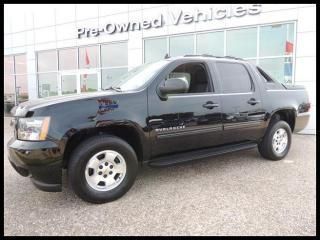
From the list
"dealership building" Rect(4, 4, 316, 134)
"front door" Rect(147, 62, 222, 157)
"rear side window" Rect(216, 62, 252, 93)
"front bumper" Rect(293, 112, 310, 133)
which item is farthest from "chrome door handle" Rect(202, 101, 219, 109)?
"dealership building" Rect(4, 4, 316, 134)

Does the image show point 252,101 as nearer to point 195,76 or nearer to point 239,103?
point 239,103

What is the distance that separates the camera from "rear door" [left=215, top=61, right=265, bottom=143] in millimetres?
3975

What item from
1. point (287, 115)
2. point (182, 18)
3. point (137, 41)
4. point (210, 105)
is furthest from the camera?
point (137, 41)

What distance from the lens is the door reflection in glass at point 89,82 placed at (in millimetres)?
12945

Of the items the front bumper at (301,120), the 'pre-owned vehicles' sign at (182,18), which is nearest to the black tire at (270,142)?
the front bumper at (301,120)

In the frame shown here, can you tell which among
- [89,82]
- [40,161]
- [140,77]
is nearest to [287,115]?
[140,77]

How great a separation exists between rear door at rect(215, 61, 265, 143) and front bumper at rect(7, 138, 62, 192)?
2453mm

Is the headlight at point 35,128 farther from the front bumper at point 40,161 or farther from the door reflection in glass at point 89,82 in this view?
the door reflection in glass at point 89,82

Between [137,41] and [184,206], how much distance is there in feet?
30.3

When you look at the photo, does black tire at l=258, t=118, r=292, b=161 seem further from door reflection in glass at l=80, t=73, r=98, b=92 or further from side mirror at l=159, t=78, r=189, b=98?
door reflection in glass at l=80, t=73, r=98, b=92

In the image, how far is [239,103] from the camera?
409 centimetres

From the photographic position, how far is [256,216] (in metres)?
2.72

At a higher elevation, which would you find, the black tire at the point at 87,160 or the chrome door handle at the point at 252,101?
the chrome door handle at the point at 252,101

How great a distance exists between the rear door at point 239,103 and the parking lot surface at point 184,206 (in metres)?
0.65
